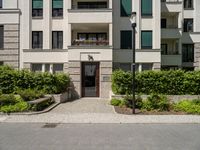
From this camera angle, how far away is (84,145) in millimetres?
8484

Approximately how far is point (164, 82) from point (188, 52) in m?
14.9

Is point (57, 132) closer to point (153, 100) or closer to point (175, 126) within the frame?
point (175, 126)

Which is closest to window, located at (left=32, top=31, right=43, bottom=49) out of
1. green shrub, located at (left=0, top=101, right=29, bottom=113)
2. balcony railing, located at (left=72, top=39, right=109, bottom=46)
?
balcony railing, located at (left=72, top=39, right=109, bottom=46)

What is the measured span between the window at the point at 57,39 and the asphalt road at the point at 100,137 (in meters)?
13.8

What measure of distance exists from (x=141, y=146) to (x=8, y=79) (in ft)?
43.9

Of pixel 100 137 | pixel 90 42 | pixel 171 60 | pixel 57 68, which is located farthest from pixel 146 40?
pixel 100 137

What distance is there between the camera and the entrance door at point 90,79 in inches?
932

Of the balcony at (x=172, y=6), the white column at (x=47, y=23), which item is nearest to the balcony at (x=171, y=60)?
the balcony at (x=172, y=6)

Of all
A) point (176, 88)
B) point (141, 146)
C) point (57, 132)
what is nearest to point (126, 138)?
point (141, 146)

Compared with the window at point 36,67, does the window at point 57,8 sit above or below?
above

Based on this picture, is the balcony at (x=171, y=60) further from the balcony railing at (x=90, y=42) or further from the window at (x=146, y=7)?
the balcony railing at (x=90, y=42)

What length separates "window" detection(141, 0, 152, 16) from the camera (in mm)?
25516

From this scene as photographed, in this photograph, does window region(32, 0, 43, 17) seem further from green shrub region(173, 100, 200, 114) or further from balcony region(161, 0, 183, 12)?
green shrub region(173, 100, 200, 114)

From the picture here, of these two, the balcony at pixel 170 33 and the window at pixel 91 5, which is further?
the balcony at pixel 170 33
